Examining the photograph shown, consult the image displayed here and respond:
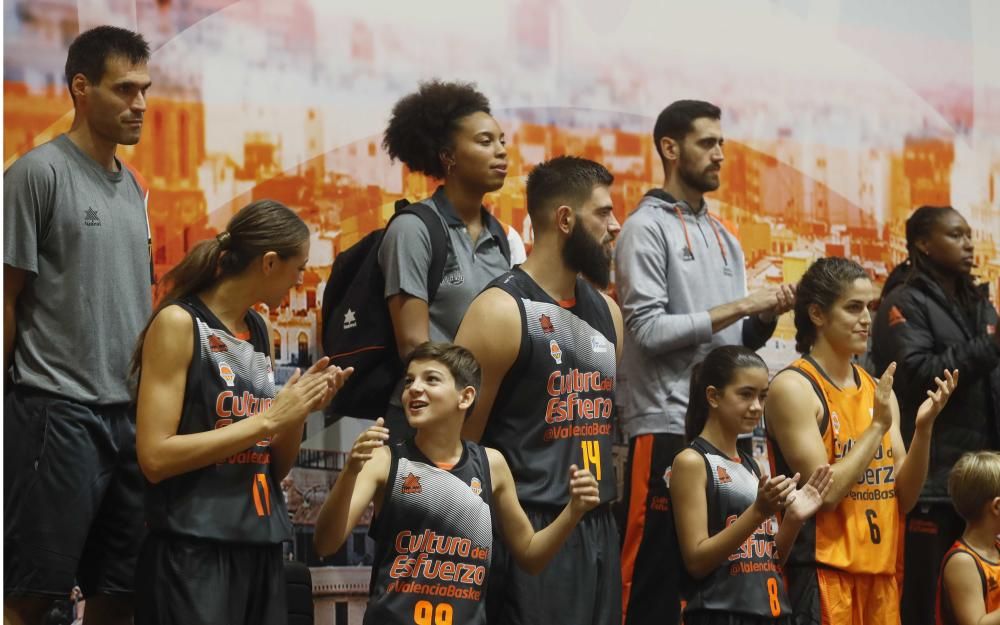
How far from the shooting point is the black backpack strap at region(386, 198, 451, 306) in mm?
4105

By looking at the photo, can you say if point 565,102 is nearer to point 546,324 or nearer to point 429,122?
point 429,122

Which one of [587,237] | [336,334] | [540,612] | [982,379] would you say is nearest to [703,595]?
[540,612]

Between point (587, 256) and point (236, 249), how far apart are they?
1.00m

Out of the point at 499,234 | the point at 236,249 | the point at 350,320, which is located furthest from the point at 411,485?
the point at 499,234

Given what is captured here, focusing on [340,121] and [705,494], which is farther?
[340,121]

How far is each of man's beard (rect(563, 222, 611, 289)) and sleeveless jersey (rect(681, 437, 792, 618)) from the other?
627mm

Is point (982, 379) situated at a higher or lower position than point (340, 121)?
lower

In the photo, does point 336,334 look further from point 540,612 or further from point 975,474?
point 975,474

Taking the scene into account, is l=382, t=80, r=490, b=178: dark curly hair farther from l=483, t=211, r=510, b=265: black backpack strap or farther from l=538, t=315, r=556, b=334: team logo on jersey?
l=538, t=315, r=556, b=334: team logo on jersey

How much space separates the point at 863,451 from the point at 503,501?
4.08 ft

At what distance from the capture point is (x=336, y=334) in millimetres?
4254

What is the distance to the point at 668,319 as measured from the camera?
450 cm

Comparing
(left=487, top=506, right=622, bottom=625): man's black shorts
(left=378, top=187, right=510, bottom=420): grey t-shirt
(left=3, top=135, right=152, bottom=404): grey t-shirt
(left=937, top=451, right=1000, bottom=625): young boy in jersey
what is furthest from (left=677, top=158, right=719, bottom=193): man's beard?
(left=3, top=135, right=152, bottom=404): grey t-shirt

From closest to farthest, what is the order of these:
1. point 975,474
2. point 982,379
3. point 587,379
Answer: point 587,379 < point 975,474 < point 982,379
